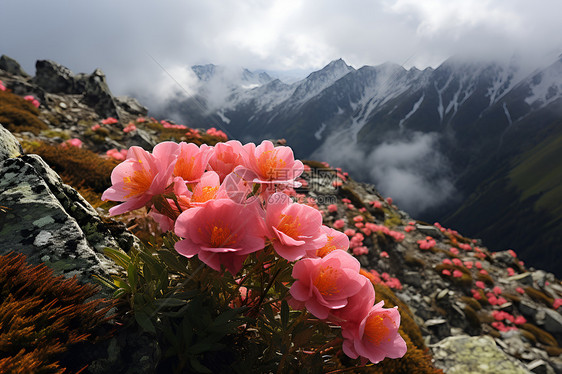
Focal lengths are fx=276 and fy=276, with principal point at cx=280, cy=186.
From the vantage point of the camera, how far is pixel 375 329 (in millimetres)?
1427

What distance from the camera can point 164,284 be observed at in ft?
4.72

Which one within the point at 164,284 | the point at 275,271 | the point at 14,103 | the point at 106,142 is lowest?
the point at 106,142

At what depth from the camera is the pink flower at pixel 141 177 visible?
1.41 m

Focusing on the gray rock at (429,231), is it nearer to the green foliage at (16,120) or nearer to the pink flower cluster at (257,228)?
the pink flower cluster at (257,228)

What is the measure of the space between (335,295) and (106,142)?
13942 millimetres

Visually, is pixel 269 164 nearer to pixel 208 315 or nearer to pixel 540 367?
pixel 208 315

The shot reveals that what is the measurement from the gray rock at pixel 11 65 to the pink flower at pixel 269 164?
124 ft

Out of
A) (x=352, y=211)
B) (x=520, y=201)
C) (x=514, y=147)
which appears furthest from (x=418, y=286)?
(x=514, y=147)

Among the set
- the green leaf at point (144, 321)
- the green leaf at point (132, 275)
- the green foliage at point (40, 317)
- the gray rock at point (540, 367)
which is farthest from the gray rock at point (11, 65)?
the gray rock at point (540, 367)

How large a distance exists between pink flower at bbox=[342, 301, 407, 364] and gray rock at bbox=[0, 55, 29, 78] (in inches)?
1521

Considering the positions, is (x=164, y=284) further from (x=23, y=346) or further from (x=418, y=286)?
(x=418, y=286)

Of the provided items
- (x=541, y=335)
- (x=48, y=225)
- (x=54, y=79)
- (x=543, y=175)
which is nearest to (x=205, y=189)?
(x=48, y=225)

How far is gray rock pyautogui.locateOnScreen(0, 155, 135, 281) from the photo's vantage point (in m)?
1.89

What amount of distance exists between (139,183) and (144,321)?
2.30 feet
